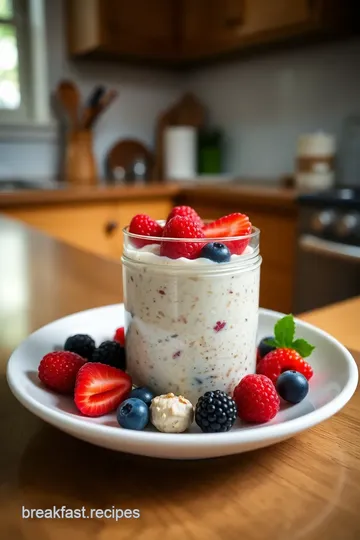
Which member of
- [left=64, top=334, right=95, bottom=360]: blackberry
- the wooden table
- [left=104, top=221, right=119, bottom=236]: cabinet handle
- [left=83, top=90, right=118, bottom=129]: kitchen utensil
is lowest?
[left=104, top=221, right=119, bottom=236]: cabinet handle

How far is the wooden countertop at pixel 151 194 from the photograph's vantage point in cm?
221

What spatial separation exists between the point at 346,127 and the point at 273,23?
578 millimetres

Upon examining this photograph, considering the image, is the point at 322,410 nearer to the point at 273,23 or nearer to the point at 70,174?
the point at 273,23

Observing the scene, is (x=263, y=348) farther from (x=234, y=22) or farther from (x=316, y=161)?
(x=234, y=22)

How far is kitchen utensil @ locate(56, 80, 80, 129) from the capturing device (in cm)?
297

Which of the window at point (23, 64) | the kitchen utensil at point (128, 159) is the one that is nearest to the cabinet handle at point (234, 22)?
the kitchen utensil at point (128, 159)

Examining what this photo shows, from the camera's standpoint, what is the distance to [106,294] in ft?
3.15

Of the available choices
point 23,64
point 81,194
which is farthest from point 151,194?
point 23,64

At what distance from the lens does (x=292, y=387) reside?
0.53 metres

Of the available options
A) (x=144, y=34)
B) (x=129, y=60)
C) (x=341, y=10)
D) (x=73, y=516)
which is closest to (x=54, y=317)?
(x=73, y=516)

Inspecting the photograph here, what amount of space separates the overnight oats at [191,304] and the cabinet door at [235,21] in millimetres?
2051

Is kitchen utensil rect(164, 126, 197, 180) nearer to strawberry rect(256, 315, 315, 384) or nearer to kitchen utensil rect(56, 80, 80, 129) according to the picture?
kitchen utensil rect(56, 80, 80, 129)

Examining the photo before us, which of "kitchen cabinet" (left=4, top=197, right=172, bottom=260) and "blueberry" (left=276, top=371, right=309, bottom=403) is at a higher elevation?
"blueberry" (left=276, top=371, right=309, bottom=403)

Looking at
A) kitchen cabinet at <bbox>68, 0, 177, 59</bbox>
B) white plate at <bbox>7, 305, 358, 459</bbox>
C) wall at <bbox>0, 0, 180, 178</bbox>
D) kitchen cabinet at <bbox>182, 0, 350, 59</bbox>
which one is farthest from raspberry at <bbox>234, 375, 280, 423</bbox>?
wall at <bbox>0, 0, 180, 178</bbox>
